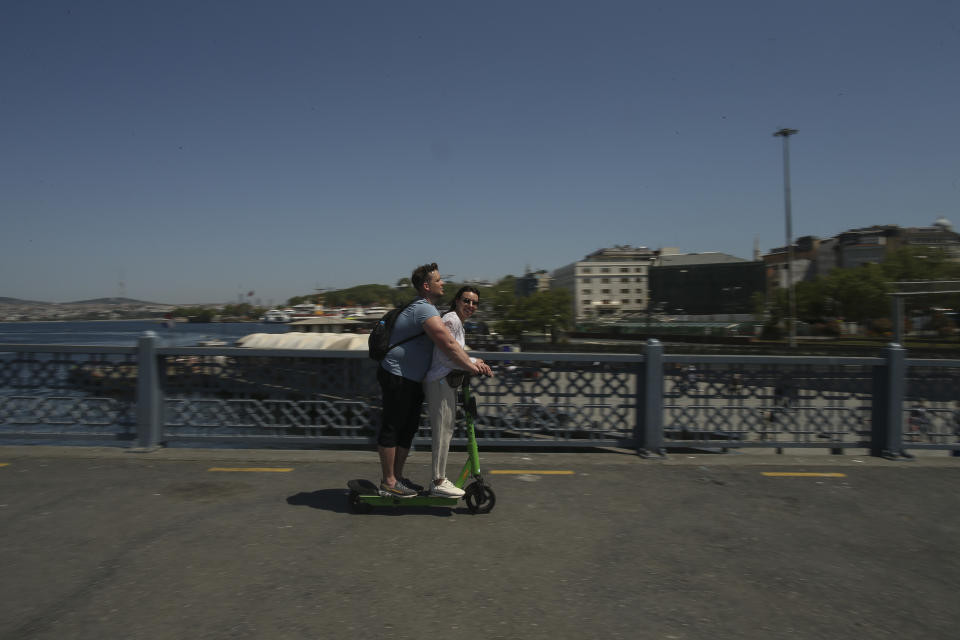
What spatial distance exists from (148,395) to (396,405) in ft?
11.6

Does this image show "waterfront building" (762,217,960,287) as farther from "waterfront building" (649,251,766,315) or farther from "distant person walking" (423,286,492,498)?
"distant person walking" (423,286,492,498)

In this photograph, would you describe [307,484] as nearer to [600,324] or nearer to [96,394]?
[96,394]

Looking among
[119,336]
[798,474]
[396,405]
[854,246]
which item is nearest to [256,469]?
[396,405]

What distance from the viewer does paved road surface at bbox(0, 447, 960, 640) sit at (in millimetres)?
2918

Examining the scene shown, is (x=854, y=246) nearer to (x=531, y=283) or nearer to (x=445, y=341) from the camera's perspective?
(x=531, y=283)

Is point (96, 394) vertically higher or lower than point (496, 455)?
higher

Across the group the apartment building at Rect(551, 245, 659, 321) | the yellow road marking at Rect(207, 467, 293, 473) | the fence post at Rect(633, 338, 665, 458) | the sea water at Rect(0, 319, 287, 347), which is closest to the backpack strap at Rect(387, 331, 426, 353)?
the yellow road marking at Rect(207, 467, 293, 473)

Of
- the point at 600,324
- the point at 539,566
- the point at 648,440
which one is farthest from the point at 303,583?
the point at 600,324

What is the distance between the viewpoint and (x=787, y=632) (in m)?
2.86

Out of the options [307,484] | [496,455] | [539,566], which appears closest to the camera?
[539,566]

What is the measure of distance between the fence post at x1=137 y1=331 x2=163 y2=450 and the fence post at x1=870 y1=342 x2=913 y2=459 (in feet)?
25.3

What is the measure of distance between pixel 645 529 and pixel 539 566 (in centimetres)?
103

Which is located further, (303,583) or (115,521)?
(115,521)

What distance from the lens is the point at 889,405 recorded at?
6539 millimetres
